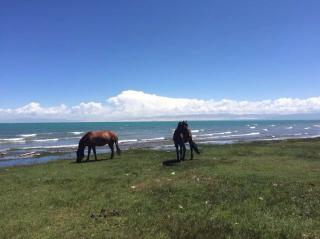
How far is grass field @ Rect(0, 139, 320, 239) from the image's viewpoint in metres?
10.1

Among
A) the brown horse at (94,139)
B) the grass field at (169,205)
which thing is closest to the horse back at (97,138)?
the brown horse at (94,139)

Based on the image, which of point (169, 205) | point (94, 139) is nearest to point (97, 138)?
point (94, 139)

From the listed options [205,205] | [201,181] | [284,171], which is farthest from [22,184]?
[284,171]

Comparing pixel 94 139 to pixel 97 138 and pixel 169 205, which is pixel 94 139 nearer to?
pixel 97 138

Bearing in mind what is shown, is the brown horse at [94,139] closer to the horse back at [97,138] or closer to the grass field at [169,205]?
the horse back at [97,138]

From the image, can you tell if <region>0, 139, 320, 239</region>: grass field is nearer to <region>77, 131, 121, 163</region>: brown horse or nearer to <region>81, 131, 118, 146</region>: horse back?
<region>77, 131, 121, 163</region>: brown horse

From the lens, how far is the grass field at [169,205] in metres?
10.1

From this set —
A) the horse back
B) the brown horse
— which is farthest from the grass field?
the horse back

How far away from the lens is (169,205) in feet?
41.3

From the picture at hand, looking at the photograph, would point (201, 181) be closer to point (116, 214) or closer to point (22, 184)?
point (116, 214)

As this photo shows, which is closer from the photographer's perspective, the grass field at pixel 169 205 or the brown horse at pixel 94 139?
the grass field at pixel 169 205

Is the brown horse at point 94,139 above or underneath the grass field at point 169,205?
above

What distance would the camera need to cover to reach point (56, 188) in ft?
57.2

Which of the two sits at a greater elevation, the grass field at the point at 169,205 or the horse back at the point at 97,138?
the horse back at the point at 97,138
